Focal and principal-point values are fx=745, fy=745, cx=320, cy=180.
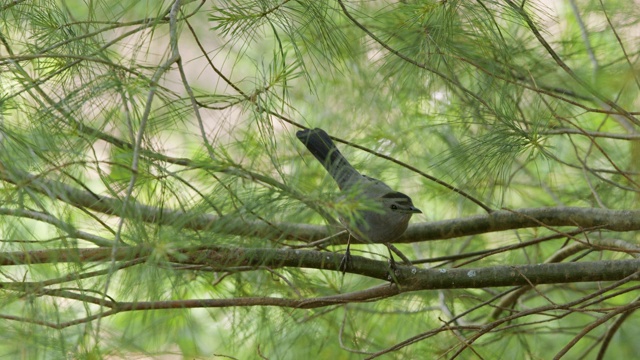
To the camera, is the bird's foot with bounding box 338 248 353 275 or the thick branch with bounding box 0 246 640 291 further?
the bird's foot with bounding box 338 248 353 275

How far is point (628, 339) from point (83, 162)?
7.60ft

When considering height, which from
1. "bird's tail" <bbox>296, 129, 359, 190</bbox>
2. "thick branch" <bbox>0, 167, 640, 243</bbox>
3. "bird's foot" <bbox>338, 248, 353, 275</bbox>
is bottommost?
"bird's foot" <bbox>338, 248, 353, 275</bbox>

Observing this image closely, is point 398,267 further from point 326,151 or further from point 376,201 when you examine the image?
→ point 326,151

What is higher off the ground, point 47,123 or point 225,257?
point 47,123

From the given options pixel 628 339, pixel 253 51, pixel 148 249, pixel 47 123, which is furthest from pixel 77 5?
pixel 628 339

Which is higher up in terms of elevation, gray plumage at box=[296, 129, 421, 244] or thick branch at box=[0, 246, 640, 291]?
gray plumage at box=[296, 129, 421, 244]

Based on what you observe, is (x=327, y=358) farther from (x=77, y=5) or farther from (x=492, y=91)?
(x=77, y=5)

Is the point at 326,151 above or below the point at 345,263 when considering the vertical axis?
above

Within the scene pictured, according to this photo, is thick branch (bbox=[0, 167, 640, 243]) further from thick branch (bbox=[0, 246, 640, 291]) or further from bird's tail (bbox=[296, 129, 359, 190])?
bird's tail (bbox=[296, 129, 359, 190])

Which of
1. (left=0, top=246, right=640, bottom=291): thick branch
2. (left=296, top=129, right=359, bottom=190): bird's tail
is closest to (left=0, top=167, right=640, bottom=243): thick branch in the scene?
(left=0, top=246, right=640, bottom=291): thick branch

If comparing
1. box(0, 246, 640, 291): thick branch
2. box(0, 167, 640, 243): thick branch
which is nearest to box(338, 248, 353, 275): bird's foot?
box(0, 246, 640, 291): thick branch

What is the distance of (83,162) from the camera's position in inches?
52.3

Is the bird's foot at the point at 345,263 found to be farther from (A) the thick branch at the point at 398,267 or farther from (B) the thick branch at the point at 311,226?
(B) the thick branch at the point at 311,226

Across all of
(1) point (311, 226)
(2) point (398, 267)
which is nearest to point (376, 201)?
(2) point (398, 267)
